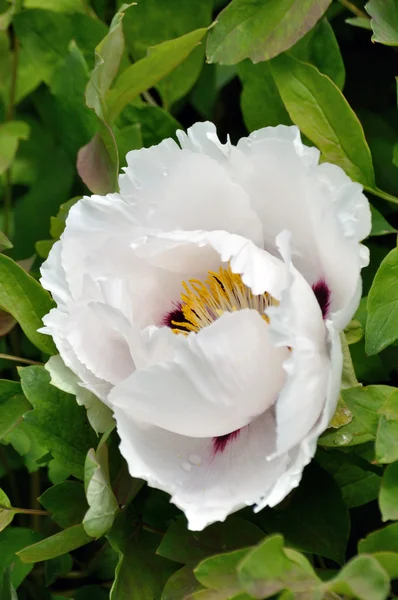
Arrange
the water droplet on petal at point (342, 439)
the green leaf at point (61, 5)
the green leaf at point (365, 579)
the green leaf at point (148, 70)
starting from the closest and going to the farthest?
1. the green leaf at point (365, 579)
2. the water droplet on petal at point (342, 439)
3. the green leaf at point (148, 70)
4. the green leaf at point (61, 5)

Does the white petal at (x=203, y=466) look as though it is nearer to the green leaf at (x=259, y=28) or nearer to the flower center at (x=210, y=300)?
the flower center at (x=210, y=300)

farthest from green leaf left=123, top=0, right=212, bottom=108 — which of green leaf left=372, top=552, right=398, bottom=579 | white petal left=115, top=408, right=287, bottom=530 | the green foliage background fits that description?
green leaf left=372, top=552, right=398, bottom=579

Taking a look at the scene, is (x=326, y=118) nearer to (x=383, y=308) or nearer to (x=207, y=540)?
(x=383, y=308)

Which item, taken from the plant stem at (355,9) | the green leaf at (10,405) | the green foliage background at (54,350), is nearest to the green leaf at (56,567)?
the green foliage background at (54,350)

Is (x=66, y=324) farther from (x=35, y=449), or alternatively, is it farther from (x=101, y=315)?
(x=35, y=449)

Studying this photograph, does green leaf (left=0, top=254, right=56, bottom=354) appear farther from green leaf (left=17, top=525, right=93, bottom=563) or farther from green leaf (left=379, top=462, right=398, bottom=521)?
green leaf (left=379, top=462, right=398, bottom=521)

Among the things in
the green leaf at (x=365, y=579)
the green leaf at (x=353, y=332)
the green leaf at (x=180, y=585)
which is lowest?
the green leaf at (x=180, y=585)
